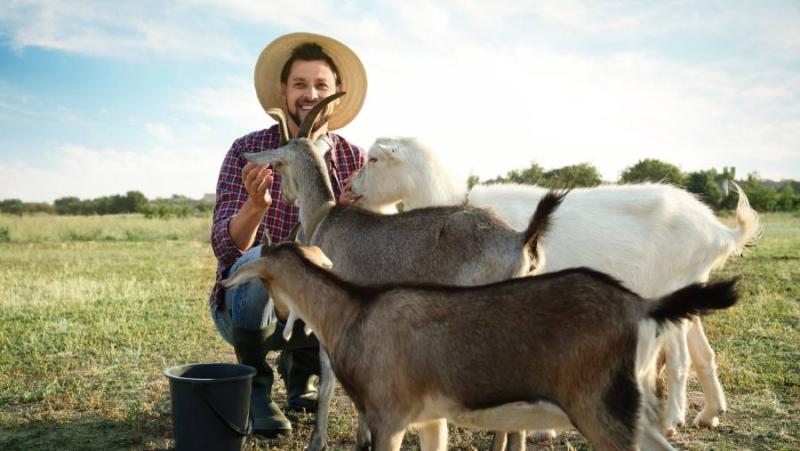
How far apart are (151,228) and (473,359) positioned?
28.4m

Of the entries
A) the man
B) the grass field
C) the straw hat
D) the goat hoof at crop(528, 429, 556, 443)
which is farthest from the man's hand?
the goat hoof at crop(528, 429, 556, 443)

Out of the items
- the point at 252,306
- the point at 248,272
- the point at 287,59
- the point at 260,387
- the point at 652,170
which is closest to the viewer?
the point at 248,272

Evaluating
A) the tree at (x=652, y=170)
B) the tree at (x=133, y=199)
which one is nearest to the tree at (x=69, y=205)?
the tree at (x=133, y=199)

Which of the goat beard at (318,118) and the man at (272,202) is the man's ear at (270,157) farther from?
the goat beard at (318,118)

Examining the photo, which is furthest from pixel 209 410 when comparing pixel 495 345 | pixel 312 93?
pixel 312 93

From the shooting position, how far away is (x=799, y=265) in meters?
14.2

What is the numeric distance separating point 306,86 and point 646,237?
3.05 m

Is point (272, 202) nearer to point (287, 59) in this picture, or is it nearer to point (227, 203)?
point (227, 203)

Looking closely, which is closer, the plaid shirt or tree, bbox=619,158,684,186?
the plaid shirt

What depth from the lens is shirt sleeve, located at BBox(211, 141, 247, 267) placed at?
534 cm

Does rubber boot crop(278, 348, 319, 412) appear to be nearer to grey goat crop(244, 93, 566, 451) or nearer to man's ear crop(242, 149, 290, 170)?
grey goat crop(244, 93, 566, 451)

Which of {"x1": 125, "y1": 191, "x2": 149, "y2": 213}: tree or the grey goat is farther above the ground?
{"x1": 125, "y1": 191, "x2": 149, "y2": 213}: tree

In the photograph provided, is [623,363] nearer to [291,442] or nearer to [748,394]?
[291,442]

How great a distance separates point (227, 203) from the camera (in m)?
5.66
